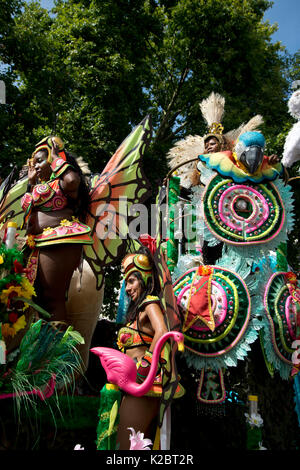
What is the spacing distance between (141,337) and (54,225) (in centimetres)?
101

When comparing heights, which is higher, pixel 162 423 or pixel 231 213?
pixel 231 213

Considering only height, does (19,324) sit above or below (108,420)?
above

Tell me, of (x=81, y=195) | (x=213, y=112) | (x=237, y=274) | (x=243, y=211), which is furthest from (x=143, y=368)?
(x=213, y=112)

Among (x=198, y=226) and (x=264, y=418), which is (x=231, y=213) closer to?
(x=198, y=226)

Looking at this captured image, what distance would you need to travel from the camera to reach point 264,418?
3447mm

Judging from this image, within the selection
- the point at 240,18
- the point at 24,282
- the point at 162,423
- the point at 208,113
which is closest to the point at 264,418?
the point at 162,423

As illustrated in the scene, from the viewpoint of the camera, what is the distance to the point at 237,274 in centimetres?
347

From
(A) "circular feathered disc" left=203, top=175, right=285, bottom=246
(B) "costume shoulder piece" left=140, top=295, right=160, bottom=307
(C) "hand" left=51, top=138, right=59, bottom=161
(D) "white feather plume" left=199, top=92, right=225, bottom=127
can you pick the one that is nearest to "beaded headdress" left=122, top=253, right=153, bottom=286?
(B) "costume shoulder piece" left=140, top=295, right=160, bottom=307

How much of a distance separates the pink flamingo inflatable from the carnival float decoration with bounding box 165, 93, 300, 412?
725 mm

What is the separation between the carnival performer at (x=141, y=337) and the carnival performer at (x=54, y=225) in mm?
414

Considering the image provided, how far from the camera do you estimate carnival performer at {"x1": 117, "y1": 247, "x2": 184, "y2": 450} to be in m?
2.68

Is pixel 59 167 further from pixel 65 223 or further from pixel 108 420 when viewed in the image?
pixel 108 420
